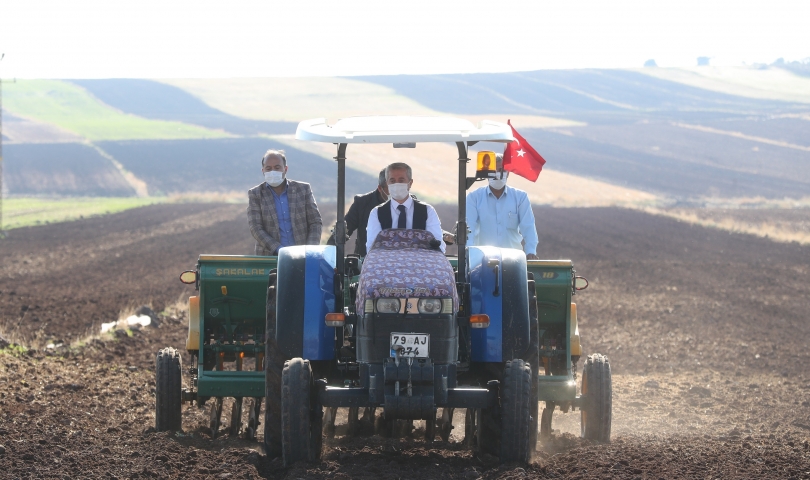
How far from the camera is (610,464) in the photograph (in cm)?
644

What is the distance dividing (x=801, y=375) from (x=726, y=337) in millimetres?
2485

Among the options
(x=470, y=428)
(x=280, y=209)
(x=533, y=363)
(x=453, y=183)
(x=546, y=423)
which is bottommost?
(x=453, y=183)

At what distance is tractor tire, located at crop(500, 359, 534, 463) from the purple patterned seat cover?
20.1 inches

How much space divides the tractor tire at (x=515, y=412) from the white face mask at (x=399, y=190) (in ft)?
4.52

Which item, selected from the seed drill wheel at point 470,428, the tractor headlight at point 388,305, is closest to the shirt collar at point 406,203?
the tractor headlight at point 388,305

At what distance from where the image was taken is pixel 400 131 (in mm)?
6484

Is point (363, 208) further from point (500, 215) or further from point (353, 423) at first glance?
point (353, 423)

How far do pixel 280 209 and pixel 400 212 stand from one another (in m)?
2.28

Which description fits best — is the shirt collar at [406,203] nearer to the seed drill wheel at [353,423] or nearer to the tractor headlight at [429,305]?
the tractor headlight at [429,305]

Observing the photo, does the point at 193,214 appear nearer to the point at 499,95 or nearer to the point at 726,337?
the point at 726,337

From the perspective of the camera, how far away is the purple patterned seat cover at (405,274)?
6.27 metres

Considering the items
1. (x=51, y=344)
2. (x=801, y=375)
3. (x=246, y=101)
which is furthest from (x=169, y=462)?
(x=246, y=101)

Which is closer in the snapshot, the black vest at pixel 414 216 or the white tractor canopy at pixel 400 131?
the white tractor canopy at pixel 400 131

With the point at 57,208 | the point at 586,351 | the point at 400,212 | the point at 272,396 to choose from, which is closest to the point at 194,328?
the point at 272,396
